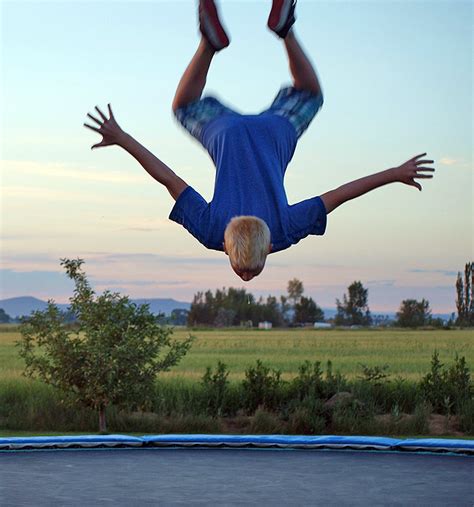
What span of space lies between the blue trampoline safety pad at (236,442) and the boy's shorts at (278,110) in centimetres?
Result: 422

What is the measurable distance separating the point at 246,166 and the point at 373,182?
489 millimetres

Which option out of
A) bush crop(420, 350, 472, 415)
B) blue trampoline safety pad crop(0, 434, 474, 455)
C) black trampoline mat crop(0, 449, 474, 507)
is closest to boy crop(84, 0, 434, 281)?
black trampoline mat crop(0, 449, 474, 507)

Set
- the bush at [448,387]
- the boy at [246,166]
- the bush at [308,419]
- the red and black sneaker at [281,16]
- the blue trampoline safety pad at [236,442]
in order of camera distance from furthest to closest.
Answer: the bush at [448,387]
the bush at [308,419]
the blue trampoline safety pad at [236,442]
the red and black sneaker at [281,16]
the boy at [246,166]

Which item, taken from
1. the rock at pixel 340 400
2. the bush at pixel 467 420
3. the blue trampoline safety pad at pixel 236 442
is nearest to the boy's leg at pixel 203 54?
the blue trampoline safety pad at pixel 236 442

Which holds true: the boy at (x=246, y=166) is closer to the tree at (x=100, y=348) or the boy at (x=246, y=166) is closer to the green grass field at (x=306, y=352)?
the tree at (x=100, y=348)

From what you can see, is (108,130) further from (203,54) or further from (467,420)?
(467,420)

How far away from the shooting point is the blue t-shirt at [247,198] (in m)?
3.71

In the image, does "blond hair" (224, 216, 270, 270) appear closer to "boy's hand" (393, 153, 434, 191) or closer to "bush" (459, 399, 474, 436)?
"boy's hand" (393, 153, 434, 191)

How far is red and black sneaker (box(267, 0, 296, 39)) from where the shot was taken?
3.93 m

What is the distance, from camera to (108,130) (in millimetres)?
3873

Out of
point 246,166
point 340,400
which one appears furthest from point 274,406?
point 246,166

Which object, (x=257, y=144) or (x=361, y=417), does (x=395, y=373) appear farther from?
(x=257, y=144)

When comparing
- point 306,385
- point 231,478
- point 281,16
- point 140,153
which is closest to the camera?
point 140,153

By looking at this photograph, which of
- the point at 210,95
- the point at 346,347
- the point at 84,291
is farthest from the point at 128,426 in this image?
the point at 346,347
